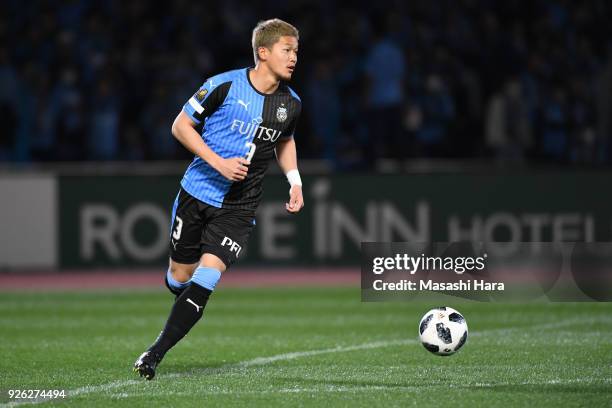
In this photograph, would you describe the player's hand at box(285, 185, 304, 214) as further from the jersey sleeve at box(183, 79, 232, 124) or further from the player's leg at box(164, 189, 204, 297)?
the jersey sleeve at box(183, 79, 232, 124)

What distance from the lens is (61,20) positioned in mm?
16859

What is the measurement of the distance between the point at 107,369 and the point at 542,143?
A: 9.99 meters

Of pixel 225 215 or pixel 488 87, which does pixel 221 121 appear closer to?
pixel 225 215

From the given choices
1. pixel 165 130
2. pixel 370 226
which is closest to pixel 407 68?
pixel 370 226

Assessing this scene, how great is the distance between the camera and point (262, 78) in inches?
280

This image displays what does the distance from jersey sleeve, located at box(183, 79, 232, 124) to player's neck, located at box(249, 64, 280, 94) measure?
19 cm

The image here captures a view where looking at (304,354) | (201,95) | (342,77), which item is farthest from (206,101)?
(342,77)

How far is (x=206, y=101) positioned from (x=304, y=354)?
7.11 feet

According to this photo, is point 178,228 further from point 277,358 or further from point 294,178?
point 277,358

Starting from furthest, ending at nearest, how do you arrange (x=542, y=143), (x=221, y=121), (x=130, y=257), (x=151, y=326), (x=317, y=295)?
(x=542, y=143)
(x=130, y=257)
(x=317, y=295)
(x=151, y=326)
(x=221, y=121)

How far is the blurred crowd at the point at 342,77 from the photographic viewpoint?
1562 centimetres

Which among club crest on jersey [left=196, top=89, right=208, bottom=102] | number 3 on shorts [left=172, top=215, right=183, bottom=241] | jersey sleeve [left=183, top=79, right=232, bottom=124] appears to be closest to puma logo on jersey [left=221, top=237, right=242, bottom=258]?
number 3 on shorts [left=172, top=215, right=183, bottom=241]

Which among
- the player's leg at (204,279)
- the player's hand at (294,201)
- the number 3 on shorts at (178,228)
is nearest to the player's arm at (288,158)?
the player's hand at (294,201)

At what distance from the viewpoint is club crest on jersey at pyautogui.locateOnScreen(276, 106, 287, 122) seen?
715 centimetres
